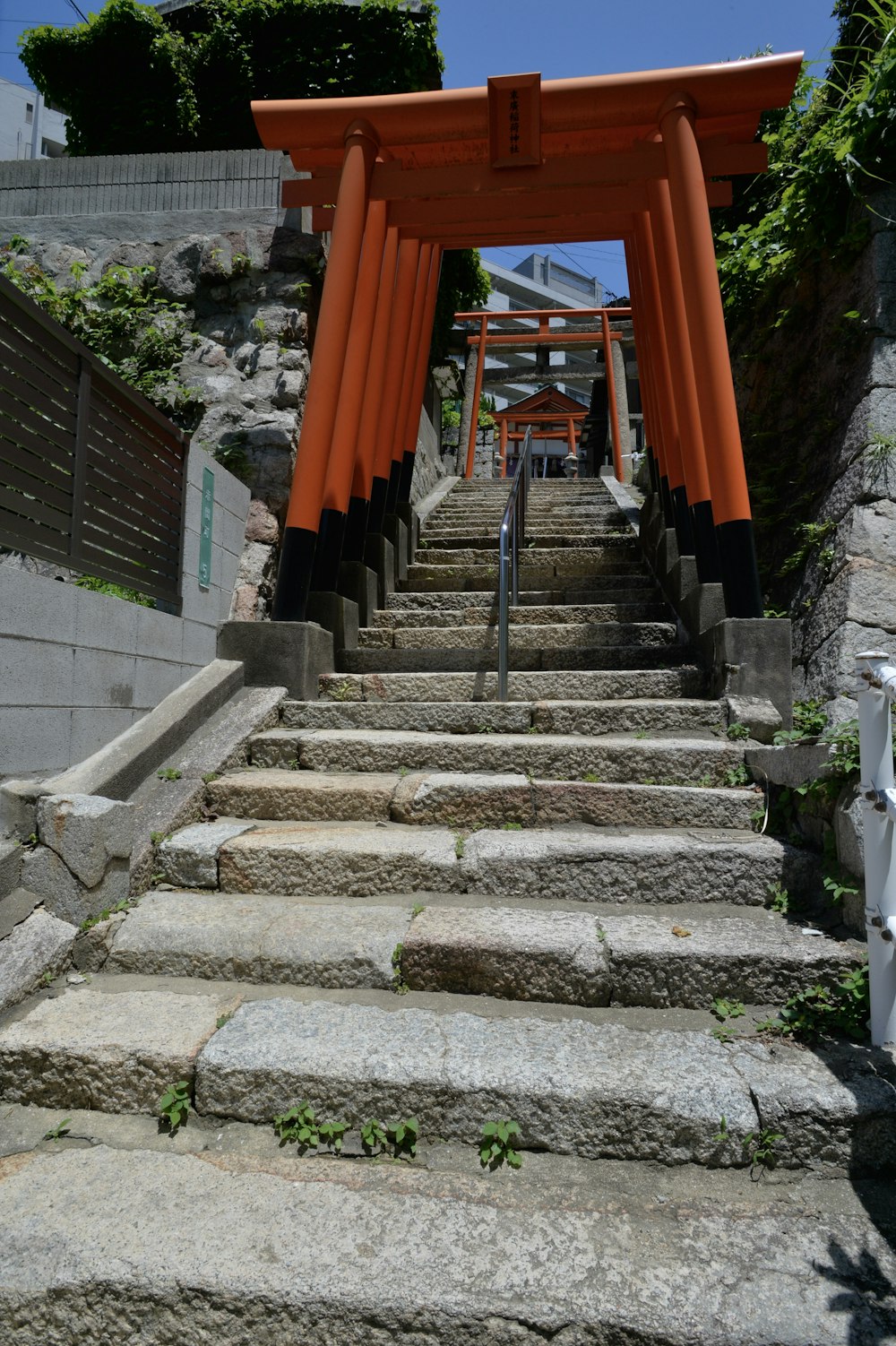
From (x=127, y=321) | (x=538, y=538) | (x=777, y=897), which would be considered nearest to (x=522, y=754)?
(x=777, y=897)

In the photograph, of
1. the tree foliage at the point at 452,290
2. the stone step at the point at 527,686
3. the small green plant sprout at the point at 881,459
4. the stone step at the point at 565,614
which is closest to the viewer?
the stone step at the point at 527,686

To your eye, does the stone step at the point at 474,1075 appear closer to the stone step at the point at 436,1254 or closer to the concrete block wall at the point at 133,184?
the stone step at the point at 436,1254

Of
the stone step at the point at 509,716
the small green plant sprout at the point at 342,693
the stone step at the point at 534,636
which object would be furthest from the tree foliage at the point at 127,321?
the stone step at the point at 509,716

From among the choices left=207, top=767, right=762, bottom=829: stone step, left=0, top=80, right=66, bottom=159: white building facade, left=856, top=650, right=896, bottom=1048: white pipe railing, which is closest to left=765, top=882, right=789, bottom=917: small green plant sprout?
left=207, top=767, right=762, bottom=829: stone step

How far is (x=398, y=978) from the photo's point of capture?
2395mm

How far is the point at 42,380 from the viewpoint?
3.24 metres

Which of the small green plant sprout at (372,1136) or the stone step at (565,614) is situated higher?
the stone step at (565,614)

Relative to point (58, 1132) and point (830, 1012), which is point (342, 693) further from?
point (830, 1012)

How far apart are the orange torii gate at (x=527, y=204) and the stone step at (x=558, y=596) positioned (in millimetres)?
478

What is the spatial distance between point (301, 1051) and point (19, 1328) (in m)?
0.73

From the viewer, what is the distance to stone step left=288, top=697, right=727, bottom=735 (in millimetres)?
3859

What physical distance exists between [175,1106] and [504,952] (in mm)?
923

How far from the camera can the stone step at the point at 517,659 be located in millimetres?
4695

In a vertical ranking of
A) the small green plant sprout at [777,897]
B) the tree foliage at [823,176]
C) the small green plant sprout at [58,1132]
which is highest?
the tree foliage at [823,176]
